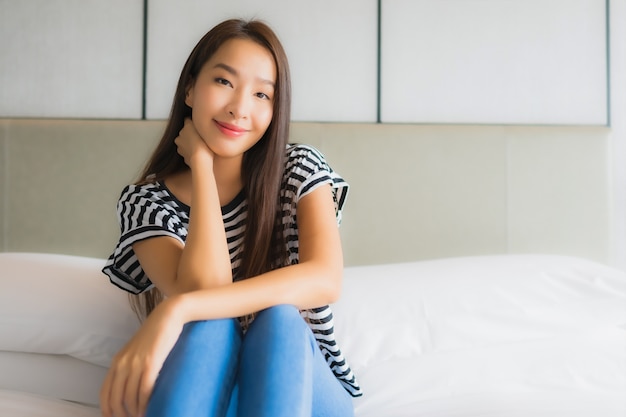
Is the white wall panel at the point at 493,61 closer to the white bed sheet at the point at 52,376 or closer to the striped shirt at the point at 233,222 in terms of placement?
the striped shirt at the point at 233,222

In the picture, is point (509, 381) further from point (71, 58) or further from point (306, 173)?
point (71, 58)

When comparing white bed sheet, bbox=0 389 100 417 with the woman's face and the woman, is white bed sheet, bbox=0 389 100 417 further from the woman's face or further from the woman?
the woman's face

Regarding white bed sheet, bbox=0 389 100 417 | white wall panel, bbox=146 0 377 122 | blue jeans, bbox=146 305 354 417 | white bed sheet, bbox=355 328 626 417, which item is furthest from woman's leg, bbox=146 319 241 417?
white wall panel, bbox=146 0 377 122

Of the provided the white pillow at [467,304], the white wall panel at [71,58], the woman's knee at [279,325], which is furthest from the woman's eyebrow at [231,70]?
the white wall panel at [71,58]

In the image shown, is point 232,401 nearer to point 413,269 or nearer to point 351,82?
Answer: point 413,269

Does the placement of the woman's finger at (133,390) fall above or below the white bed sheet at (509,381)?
above

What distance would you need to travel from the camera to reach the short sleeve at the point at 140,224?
1.27 m

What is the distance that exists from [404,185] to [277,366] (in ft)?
4.12

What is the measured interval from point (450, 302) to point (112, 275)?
2.68 ft

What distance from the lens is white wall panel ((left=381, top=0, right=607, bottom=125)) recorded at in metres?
2.10

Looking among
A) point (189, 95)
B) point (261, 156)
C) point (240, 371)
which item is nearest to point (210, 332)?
point (240, 371)

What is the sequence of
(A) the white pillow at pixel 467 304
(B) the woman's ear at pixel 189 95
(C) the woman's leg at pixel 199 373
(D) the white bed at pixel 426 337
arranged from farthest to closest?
1. (A) the white pillow at pixel 467 304
2. (B) the woman's ear at pixel 189 95
3. (D) the white bed at pixel 426 337
4. (C) the woman's leg at pixel 199 373

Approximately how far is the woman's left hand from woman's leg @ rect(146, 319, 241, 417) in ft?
0.06

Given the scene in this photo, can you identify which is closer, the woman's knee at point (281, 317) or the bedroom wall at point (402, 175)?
the woman's knee at point (281, 317)
